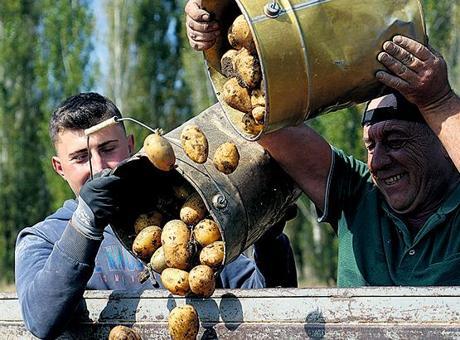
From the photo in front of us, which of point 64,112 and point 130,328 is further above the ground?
point 64,112

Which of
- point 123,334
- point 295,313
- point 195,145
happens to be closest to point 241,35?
point 195,145

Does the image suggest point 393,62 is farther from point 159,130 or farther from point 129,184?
point 129,184

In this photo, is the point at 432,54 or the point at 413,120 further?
the point at 413,120

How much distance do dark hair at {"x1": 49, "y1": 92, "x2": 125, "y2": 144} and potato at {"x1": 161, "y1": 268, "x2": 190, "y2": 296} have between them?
0.99 metres

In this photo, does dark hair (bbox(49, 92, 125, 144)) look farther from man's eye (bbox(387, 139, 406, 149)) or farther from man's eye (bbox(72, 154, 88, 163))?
man's eye (bbox(387, 139, 406, 149))

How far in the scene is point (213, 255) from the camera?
112 inches

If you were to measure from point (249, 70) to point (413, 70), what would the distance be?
458 millimetres

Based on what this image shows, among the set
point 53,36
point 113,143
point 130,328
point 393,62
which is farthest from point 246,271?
point 53,36

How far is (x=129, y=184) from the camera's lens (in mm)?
3133

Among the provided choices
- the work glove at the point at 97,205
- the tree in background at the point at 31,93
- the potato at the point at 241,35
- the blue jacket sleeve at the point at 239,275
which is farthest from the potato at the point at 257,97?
the tree in background at the point at 31,93

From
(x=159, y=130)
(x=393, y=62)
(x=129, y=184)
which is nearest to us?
(x=393, y=62)

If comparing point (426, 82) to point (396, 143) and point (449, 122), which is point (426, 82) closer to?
point (449, 122)

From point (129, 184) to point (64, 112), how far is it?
70cm

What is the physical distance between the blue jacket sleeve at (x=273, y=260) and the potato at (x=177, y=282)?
0.73m
